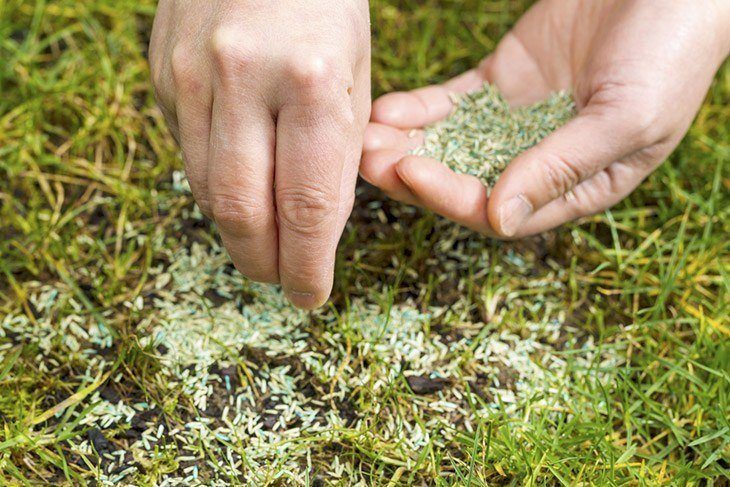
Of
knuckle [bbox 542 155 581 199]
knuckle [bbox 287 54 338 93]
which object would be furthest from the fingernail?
knuckle [bbox 287 54 338 93]

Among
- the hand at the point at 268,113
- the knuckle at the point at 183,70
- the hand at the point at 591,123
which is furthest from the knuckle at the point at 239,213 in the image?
the hand at the point at 591,123

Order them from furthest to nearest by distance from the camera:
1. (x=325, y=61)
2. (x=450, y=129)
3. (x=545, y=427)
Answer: (x=450, y=129), (x=545, y=427), (x=325, y=61)

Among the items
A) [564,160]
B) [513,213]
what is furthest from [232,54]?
[564,160]

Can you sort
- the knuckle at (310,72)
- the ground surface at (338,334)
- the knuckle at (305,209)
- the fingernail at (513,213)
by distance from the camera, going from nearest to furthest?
the knuckle at (310,72), the knuckle at (305,209), the ground surface at (338,334), the fingernail at (513,213)

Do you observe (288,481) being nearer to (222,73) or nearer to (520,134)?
(222,73)

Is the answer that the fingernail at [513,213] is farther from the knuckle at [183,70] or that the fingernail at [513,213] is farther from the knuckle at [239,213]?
the knuckle at [183,70]

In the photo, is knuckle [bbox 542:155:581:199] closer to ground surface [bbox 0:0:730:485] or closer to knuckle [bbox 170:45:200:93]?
ground surface [bbox 0:0:730:485]

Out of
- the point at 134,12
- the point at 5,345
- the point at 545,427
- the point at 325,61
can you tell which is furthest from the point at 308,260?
the point at 134,12
